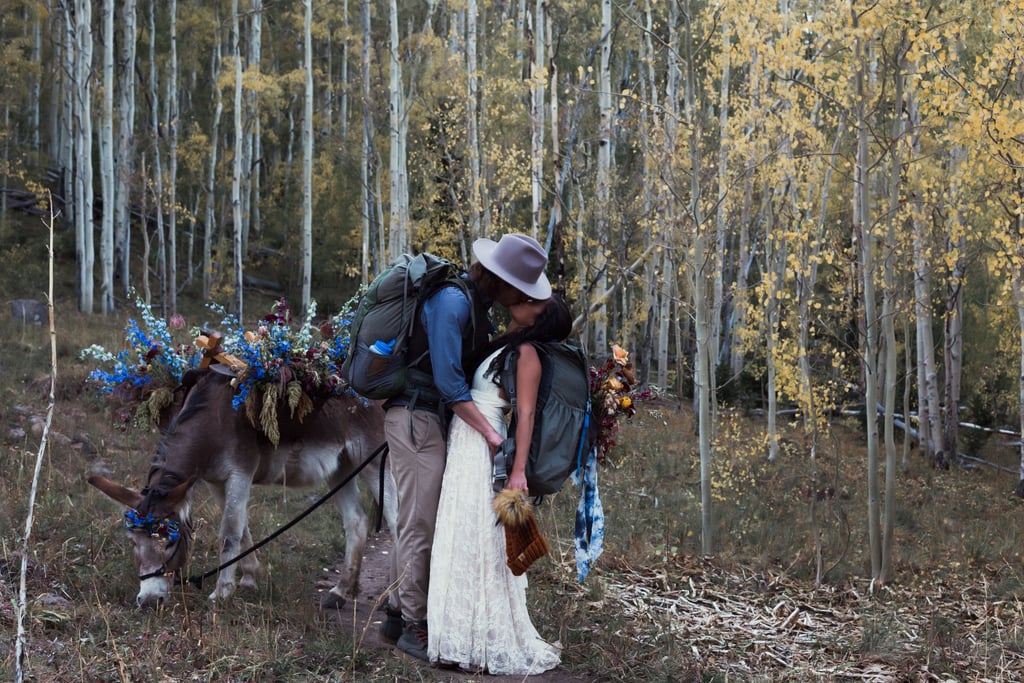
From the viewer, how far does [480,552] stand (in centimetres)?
478

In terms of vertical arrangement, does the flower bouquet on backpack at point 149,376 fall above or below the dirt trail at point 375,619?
above

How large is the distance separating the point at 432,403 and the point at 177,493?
1788mm

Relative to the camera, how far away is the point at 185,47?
3125 cm

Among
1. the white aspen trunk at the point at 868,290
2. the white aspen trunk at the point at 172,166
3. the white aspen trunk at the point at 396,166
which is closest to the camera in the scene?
the white aspen trunk at the point at 868,290

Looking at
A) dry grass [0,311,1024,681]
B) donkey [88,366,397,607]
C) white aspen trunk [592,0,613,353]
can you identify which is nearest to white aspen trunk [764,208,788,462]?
dry grass [0,311,1024,681]

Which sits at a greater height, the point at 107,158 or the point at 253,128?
the point at 253,128

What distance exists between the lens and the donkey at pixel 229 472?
5.43 meters

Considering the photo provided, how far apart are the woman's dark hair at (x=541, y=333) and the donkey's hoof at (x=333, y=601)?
227 centimetres

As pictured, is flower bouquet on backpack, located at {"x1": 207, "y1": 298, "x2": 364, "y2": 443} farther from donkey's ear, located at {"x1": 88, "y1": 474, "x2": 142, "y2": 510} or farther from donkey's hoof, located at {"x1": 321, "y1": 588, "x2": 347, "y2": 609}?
donkey's hoof, located at {"x1": 321, "y1": 588, "x2": 347, "y2": 609}

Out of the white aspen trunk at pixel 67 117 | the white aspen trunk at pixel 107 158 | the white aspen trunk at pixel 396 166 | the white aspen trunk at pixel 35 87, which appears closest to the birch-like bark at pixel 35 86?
the white aspen trunk at pixel 35 87

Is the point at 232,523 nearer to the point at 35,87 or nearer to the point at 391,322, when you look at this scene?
the point at 391,322

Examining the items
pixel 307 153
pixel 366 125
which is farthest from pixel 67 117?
pixel 366 125

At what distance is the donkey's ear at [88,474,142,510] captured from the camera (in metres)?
5.32

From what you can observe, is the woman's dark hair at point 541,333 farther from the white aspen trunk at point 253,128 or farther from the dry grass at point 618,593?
the white aspen trunk at point 253,128
